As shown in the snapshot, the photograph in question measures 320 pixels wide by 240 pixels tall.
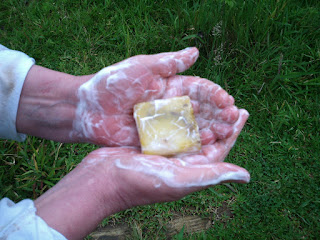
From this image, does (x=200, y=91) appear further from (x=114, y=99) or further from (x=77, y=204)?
(x=77, y=204)

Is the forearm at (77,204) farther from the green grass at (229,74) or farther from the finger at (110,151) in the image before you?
the green grass at (229,74)

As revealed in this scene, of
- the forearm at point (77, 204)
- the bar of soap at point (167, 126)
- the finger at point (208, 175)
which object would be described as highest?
the bar of soap at point (167, 126)

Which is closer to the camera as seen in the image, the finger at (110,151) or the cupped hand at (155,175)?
the cupped hand at (155,175)

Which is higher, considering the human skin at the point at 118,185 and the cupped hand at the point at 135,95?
the cupped hand at the point at 135,95

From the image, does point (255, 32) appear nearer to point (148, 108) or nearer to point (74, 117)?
point (148, 108)

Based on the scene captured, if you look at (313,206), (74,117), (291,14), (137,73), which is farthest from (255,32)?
(74,117)

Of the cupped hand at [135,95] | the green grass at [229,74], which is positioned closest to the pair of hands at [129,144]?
the cupped hand at [135,95]

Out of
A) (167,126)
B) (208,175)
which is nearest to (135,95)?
(167,126)
